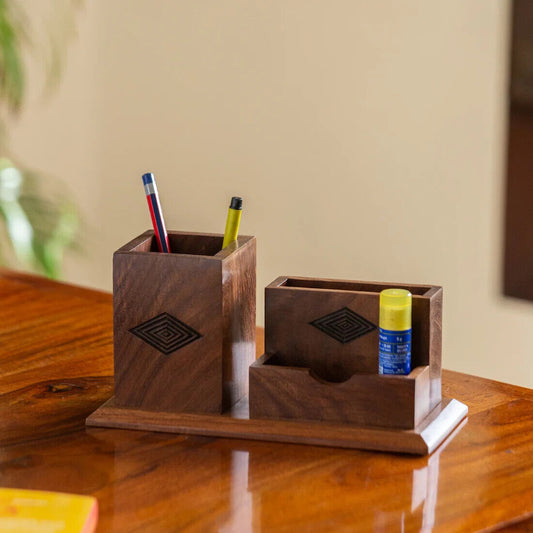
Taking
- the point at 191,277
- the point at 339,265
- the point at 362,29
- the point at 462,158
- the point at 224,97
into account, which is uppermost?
the point at 362,29

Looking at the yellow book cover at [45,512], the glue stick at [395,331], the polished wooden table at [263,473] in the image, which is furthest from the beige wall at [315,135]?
the yellow book cover at [45,512]

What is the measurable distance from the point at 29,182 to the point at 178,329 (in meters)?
1.99

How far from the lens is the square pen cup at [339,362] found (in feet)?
2.65

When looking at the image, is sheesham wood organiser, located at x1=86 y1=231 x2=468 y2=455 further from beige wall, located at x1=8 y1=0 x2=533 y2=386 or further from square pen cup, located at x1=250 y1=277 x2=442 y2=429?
beige wall, located at x1=8 y1=0 x2=533 y2=386

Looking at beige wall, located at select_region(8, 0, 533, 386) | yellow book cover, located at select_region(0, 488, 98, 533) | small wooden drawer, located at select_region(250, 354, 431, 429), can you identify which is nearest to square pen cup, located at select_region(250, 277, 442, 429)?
small wooden drawer, located at select_region(250, 354, 431, 429)

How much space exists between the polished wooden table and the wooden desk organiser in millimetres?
18

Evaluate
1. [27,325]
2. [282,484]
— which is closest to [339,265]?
[27,325]

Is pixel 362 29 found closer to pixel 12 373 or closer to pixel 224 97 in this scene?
pixel 224 97

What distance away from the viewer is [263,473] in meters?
0.76

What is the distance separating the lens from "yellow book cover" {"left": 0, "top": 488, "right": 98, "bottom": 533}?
625 mm

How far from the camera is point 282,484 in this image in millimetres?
737

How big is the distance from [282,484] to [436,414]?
20cm

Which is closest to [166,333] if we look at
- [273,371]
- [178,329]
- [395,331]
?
[178,329]

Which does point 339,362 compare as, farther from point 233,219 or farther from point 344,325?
point 233,219
